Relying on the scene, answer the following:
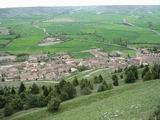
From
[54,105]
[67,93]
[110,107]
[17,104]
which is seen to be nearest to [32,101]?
[17,104]

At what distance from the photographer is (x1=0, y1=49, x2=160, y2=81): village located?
110000 millimetres

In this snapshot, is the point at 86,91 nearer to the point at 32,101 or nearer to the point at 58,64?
the point at 32,101

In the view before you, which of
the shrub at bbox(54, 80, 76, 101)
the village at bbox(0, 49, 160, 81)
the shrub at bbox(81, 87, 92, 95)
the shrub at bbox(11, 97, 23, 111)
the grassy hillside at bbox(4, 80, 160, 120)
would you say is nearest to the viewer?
the grassy hillside at bbox(4, 80, 160, 120)

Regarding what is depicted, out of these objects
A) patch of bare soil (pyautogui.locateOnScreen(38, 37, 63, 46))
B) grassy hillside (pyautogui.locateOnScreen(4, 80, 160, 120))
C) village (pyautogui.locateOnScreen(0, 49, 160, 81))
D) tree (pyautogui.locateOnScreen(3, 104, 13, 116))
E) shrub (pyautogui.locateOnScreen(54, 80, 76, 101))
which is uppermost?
grassy hillside (pyautogui.locateOnScreen(4, 80, 160, 120))

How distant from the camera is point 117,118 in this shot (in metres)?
40.3

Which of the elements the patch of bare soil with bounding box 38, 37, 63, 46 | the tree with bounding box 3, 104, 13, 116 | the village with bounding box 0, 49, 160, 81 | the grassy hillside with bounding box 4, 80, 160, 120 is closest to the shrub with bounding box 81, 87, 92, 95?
the grassy hillside with bounding box 4, 80, 160, 120

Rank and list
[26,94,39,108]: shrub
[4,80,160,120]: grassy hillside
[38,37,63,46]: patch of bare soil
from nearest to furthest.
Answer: [4,80,160,120]: grassy hillside
[26,94,39,108]: shrub
[38,37,63,46]: patch of bare soil

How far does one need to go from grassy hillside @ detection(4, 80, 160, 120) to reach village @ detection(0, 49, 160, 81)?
46.1 meters

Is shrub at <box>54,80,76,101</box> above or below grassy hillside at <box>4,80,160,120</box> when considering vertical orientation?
below

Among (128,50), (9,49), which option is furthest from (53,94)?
(9,49)

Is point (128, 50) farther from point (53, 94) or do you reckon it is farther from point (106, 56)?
point (53, 94)

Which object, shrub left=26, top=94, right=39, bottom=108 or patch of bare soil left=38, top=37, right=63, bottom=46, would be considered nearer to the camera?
shrub left=26, top=94, right=39, bottom=108

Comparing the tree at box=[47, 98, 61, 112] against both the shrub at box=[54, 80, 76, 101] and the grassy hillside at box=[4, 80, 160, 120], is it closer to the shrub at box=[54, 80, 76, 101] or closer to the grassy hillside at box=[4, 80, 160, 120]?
the grassy hillside at box=[4, 80, 160, 120]

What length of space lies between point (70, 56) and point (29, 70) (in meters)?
29.1
